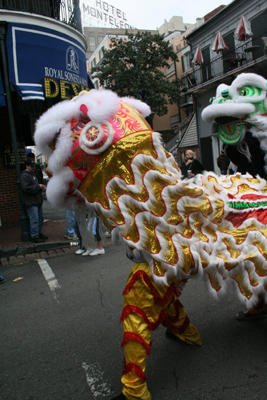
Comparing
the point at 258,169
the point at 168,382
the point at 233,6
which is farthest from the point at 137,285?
the point at 233,6

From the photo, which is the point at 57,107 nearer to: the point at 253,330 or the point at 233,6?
the point at 253,330

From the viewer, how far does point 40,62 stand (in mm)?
7531

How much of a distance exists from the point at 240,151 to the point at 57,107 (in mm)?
1479

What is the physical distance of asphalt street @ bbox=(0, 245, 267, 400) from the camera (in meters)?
1.95

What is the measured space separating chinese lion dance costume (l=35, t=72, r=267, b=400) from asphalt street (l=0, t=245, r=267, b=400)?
323mm

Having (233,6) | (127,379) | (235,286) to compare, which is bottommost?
(127,379)

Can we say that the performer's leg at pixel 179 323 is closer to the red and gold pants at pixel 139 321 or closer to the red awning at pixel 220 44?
the red and gold pants at pixel 139 321

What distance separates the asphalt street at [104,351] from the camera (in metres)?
1.95


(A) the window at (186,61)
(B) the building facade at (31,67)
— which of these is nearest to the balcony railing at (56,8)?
(B) the building facade at (31,67)

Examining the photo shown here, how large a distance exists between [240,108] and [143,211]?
1167 mm

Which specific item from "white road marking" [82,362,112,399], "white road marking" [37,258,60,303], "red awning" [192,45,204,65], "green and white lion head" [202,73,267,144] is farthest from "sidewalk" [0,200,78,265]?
"red awning" [192,45,204,65]

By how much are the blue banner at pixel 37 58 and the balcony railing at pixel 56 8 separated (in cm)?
88

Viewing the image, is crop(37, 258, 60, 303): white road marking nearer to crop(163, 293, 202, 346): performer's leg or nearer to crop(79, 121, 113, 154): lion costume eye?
crop(163, 293, 202, 346): performer's leg

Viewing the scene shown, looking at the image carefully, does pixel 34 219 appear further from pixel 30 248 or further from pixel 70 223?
pixel 70 223
